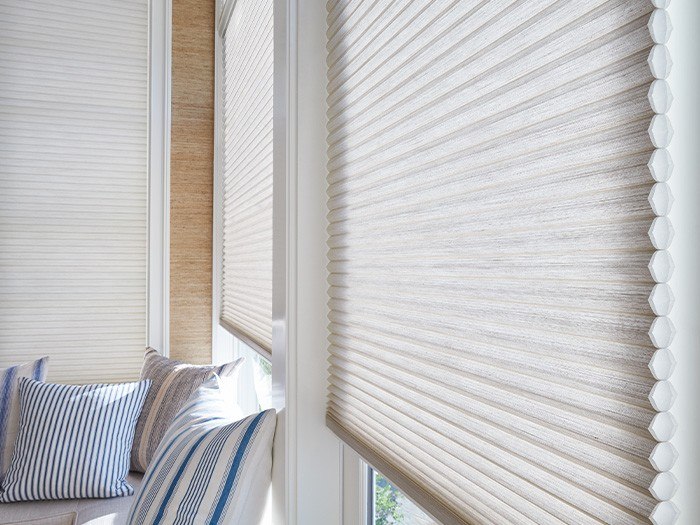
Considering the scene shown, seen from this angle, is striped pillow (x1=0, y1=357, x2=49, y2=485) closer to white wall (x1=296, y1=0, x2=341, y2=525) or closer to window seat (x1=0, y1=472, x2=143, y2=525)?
window seat (x1=0, y1=472, x2=143, y2=525)

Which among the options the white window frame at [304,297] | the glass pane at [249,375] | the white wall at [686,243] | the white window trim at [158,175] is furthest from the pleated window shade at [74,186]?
the white wall at [686,243]

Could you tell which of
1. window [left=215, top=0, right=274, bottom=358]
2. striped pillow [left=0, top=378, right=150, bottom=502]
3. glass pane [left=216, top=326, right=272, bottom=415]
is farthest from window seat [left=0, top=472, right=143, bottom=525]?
window [left=215, top=0, right=274, bottom=358]

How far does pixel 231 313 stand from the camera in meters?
2.52

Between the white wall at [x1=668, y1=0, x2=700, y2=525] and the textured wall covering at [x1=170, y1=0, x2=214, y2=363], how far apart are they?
2523mm

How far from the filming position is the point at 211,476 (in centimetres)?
120

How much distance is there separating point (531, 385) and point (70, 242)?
8.30ft

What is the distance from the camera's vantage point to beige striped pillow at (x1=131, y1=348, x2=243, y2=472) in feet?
7.00

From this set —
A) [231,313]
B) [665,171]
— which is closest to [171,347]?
[231,313]

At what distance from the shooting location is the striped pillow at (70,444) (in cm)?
201

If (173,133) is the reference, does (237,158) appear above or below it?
below

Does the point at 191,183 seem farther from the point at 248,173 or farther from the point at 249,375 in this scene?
the point at 249,375

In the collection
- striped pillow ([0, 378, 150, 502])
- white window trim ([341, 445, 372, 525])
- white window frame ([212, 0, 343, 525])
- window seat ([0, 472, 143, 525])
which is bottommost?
window seat ([0, 472, 143, 525])

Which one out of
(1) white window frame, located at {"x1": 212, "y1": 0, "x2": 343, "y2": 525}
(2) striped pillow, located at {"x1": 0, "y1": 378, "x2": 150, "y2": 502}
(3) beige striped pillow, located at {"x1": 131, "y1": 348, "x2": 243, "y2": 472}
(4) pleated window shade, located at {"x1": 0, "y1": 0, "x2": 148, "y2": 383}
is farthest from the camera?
(4) pleated window shade, located at {"x1": 0, "y1": 0, "x2": 148, "y2": 383}

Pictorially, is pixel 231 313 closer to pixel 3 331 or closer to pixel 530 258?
pixel 3 331
